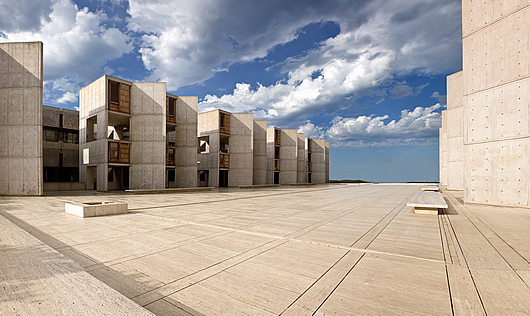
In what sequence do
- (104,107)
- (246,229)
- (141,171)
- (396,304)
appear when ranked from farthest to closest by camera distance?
(141,171) < (104,107) < (246,229) < (396,304)

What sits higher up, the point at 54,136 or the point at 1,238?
the point at 54,136

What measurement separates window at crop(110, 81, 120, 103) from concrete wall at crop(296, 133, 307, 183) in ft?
110

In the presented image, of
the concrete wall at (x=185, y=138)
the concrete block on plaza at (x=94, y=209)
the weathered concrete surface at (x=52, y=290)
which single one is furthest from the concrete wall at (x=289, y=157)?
the weathered concrete surface at (x=52, y=290)

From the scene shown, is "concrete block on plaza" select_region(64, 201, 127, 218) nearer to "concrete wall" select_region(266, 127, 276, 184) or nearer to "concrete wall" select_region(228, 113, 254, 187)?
"concrete wall" select_region(228, 113, 254, 187)

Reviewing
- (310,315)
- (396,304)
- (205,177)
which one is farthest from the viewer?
(205,177)

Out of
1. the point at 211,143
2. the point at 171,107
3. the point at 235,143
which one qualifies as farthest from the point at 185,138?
the point at 235,143

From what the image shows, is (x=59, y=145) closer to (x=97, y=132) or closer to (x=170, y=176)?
(x=97, y=132)

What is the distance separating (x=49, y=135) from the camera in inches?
1433

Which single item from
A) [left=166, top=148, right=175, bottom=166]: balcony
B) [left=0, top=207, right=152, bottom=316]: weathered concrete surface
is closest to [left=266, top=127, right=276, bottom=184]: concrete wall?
[left=166, top=148, right=175, bottom=166]: balcony

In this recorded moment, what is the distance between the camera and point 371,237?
6.71 metres

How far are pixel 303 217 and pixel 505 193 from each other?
397 inches

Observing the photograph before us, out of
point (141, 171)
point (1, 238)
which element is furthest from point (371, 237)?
point (141, 171)

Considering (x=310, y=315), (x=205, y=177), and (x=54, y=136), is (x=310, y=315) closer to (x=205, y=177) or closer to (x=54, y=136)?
(x=205, y=177)

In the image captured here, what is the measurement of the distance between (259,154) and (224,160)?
7316 mm
